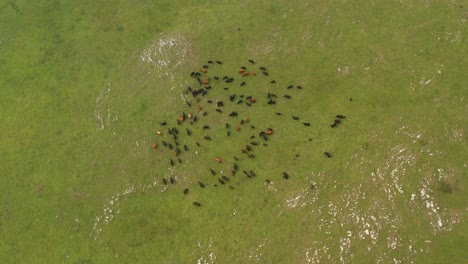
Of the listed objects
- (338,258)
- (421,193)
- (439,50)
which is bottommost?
(338,258)

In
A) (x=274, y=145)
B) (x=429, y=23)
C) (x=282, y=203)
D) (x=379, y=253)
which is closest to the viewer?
(x=379, y=253)

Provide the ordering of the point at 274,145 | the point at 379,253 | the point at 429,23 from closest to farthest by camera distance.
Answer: the point at 379,253 < the point at 274,145 < the point at 429,23

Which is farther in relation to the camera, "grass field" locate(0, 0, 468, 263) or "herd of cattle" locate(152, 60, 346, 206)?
"herd of cattle" locate(152, 60, 346, 206)

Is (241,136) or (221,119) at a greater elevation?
(221,119)

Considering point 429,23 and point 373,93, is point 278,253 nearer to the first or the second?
point 373,93

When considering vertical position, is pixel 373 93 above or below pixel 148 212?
above

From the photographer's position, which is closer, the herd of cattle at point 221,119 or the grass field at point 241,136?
the grass field at point 241,136

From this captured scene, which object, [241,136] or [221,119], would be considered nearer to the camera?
[241,136]

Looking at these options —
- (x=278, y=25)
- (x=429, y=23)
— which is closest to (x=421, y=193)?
(x=429, y=23)
